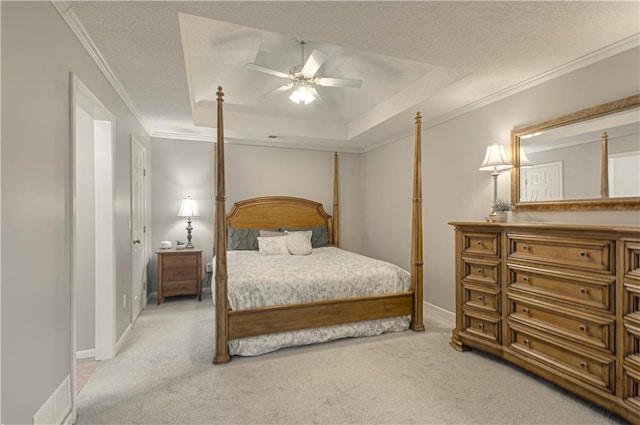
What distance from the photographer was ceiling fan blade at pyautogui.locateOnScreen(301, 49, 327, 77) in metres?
2.76

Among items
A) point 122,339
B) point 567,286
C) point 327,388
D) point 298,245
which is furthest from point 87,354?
point 567,286

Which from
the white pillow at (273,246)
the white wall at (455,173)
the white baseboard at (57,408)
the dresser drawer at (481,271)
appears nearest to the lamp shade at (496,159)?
the white wall at (455,173)

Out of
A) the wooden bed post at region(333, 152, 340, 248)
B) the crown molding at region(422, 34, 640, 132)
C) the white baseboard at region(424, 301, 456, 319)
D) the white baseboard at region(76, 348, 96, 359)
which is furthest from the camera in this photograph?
the wooden bed post at region(333, 152, 340, 248)

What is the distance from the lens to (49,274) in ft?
5.63

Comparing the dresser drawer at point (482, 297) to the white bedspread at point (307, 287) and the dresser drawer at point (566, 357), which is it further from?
the white bedspread at point (307, 287)

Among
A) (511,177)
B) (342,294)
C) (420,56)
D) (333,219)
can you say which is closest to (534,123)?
(511,177)

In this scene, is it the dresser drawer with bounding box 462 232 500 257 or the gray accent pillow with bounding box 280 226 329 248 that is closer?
the dresser drawer with bounding box 462 232 500 257

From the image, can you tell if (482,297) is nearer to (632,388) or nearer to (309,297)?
(632,388)

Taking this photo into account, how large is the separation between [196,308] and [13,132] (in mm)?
3339

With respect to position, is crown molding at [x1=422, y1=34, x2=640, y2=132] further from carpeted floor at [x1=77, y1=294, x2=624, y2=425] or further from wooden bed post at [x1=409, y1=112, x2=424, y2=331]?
carpeted floor at [x1=77, y1=294, x2=624, y2=425]

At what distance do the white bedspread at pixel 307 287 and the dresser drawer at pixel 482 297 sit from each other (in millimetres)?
688

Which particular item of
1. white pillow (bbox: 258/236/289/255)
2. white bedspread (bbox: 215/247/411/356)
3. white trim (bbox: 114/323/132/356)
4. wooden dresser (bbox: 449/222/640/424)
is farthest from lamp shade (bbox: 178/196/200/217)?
wooden dresser (bbox: 449/222/640/424)

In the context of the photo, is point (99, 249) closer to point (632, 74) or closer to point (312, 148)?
point (312, 148)

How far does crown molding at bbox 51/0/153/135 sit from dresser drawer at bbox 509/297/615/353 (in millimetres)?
3637
